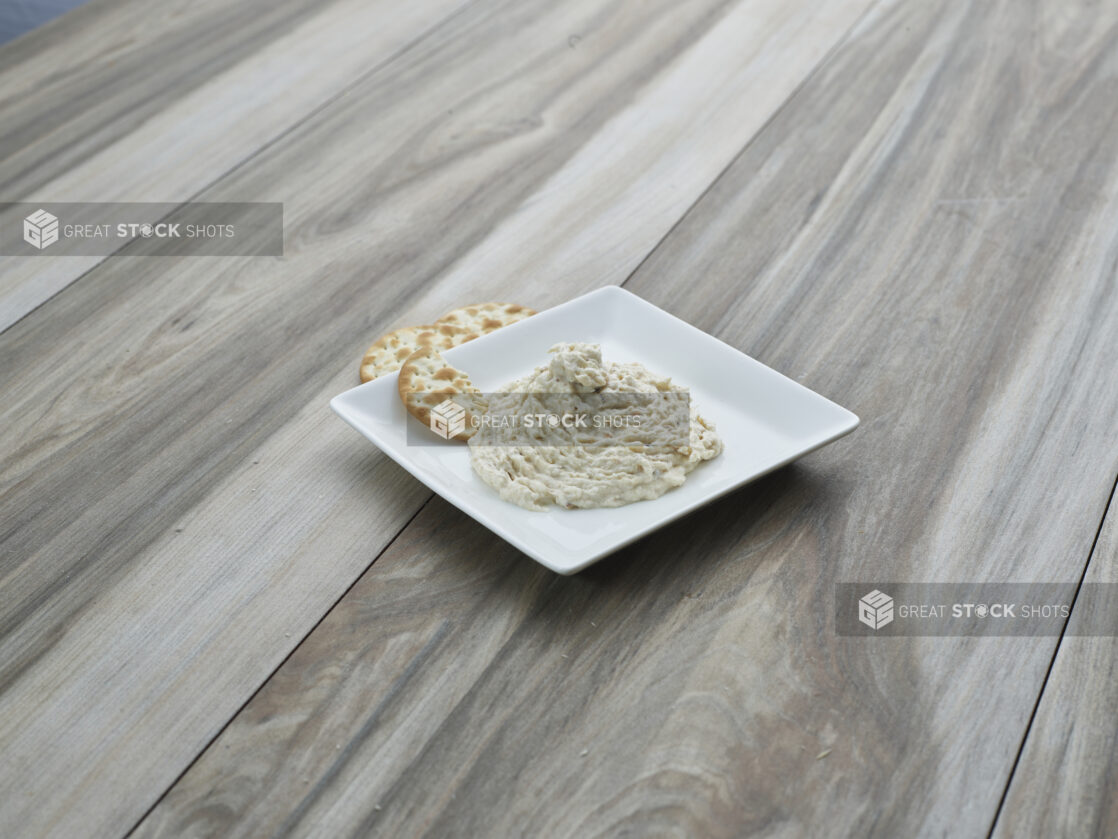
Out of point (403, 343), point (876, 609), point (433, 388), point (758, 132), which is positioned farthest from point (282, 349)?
point (758, 132)

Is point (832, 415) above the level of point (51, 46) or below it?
above

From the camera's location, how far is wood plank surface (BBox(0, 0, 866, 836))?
0.76m

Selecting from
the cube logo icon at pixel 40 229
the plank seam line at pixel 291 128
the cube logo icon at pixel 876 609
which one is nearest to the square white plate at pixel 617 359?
the cube logo icon at pixel 876 609

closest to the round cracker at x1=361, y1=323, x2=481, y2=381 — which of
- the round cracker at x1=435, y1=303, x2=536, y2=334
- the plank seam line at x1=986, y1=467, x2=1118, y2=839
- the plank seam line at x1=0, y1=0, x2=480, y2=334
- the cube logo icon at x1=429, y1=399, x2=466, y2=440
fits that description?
the round cracker at x1=435, y1=303, x2=536, y2=334

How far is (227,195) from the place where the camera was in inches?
55.8

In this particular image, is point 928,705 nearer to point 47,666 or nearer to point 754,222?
point 47,666

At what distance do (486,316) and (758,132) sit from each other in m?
0.63

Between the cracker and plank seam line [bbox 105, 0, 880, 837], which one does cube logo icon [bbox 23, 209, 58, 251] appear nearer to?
plank seam line [bbox 105, 0, 880, 837]

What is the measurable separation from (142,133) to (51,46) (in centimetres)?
41

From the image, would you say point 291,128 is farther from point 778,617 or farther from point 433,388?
point 778,617

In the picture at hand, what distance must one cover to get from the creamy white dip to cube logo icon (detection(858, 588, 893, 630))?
0.18 meters

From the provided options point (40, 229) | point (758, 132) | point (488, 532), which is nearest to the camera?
point (488, 532)

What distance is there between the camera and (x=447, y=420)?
93cm

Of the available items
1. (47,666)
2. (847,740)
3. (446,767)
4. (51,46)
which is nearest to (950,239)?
(847,740)
